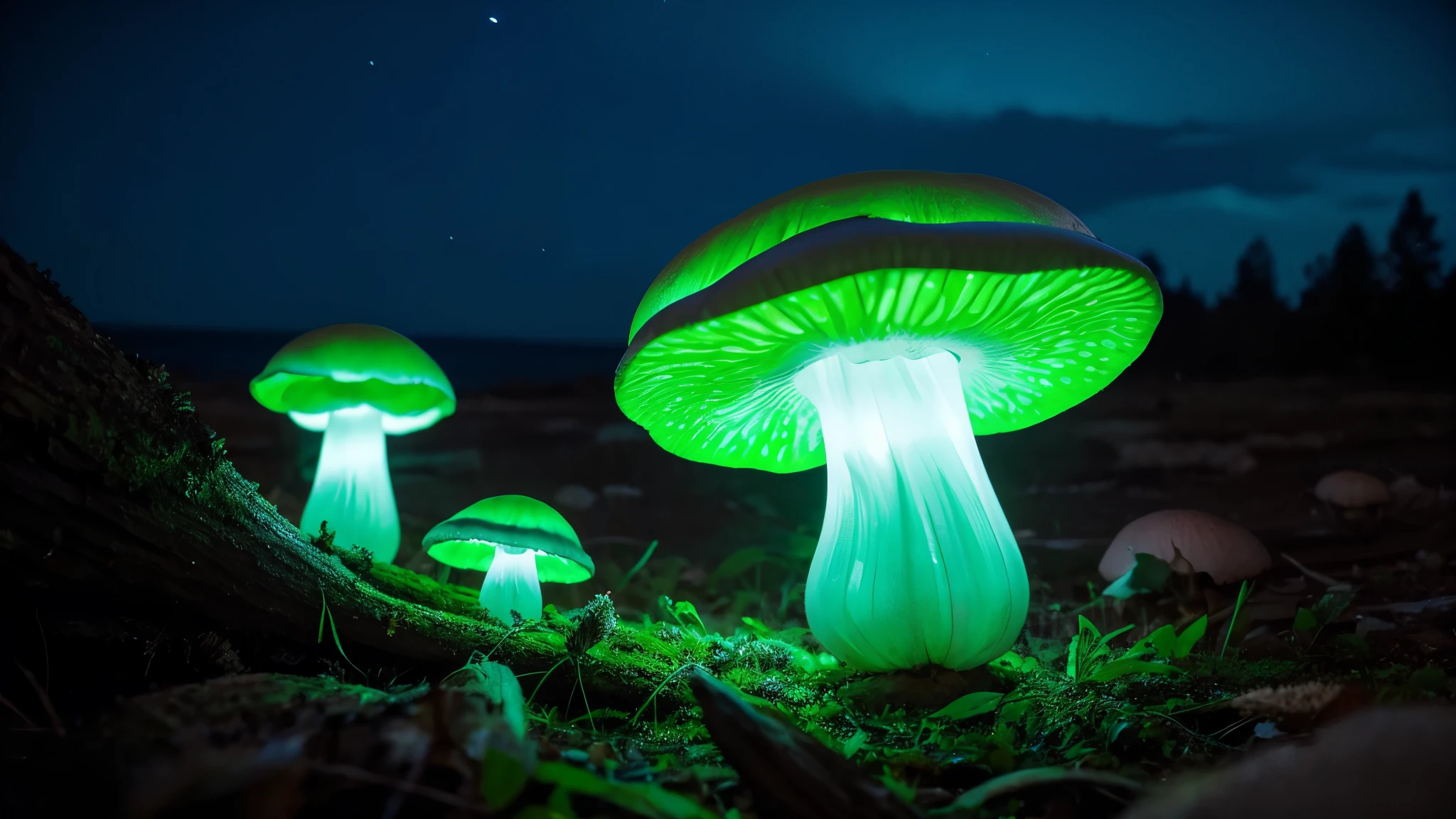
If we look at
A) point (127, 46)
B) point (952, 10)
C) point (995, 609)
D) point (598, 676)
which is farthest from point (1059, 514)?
point (127, 46)

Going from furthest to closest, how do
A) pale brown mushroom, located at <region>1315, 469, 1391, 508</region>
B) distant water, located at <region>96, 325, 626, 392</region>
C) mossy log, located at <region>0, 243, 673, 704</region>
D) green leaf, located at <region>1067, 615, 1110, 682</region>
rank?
distant water, located at <region>96, 325, 626, 392</region> < pale brown mushroom, located at <region>1315, 469, 1391, 508</region> < green leaf, located at <region>1067, 615, 1110, 682</region> < mossy log, located at <region>0, 243, 673, 704</region>

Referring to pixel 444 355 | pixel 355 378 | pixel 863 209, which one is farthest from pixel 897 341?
pixel 444 355

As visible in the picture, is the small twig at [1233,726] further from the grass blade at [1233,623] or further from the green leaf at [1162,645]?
the grass blade at [1233,623]

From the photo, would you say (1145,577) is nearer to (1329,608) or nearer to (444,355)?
(1329,608)

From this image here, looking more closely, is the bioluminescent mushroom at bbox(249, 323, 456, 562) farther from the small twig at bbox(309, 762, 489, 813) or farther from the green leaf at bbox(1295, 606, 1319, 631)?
the green leaf at bbox(1295, 606, 1319, 631)

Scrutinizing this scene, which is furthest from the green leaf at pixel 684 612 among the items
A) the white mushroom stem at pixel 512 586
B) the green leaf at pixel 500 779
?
the green leaf at pixel 500 779

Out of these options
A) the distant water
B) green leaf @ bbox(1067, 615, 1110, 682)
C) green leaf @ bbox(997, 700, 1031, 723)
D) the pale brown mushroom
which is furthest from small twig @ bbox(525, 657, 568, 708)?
the pale brown mushroom
